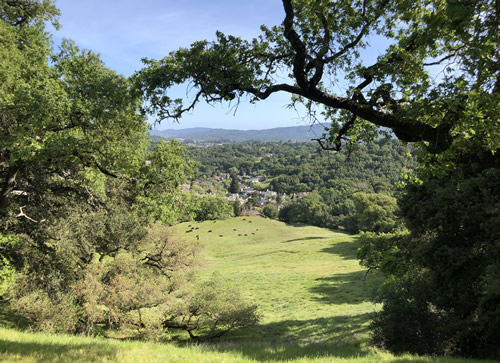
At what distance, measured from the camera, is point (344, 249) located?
208 feet

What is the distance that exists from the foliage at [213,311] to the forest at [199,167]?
4.9 inches

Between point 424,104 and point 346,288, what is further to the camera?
point 346,288

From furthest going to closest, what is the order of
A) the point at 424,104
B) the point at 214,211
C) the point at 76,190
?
the point at 214,211 < the point at 76,190 < the point at 424,104

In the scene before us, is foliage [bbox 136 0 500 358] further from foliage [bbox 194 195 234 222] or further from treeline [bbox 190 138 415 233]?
foliage [bbox 194 195 234 222]

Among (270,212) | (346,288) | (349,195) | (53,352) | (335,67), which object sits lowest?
(270,212)

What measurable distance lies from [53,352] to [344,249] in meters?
62.9

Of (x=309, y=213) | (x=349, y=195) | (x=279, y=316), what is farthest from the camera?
(x=349, y=195)

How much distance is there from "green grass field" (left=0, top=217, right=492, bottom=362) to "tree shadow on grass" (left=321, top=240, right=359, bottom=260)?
0.18m

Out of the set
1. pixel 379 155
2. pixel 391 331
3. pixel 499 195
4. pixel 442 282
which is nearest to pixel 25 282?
pixel 391 331

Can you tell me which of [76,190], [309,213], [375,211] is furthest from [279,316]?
[309,213]

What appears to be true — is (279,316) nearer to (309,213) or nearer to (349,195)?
(309,213)

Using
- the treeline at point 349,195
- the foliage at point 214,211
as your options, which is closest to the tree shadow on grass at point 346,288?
the treeline at point 349,195

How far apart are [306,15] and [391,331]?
1167cm

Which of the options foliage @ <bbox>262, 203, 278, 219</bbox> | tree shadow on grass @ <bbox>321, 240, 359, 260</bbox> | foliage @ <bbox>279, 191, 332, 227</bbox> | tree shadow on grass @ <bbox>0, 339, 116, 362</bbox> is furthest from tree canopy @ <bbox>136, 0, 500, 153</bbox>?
foliage @ <bbox>262, 203, 278, 219</bbox>
